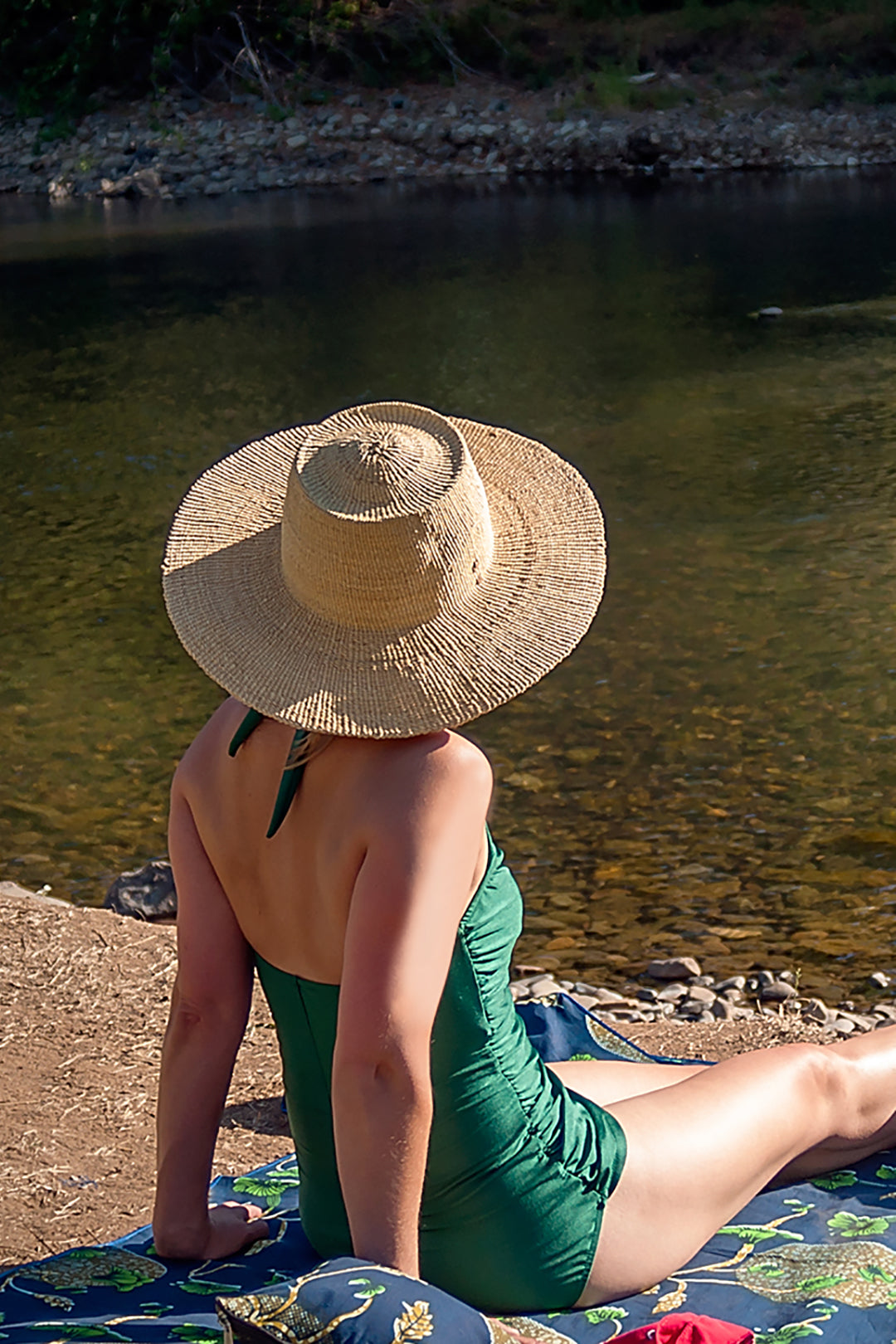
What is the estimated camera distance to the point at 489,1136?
1969mm

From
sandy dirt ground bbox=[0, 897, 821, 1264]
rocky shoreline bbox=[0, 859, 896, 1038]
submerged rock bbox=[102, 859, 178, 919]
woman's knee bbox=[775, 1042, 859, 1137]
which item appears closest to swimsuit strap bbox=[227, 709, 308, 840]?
woman's knee bbox=[775, 1042, 859, 1137]

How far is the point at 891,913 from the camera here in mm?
4809

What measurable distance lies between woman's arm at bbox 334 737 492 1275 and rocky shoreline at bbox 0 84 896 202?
26818mm

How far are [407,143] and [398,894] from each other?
1159 inches

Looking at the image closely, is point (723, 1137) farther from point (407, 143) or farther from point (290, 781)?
point (407, 143)

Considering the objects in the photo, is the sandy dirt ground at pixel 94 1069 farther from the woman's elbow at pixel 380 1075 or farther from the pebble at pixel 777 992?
the woman's elbow at pixel 380 1075

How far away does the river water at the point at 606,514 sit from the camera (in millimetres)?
5262

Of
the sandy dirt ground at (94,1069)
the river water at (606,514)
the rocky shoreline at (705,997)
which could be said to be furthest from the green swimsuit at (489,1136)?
the river water at (606,514)

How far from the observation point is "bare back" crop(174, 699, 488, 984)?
5.92 feet

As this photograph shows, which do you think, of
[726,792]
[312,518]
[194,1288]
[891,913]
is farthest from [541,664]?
[726,792]

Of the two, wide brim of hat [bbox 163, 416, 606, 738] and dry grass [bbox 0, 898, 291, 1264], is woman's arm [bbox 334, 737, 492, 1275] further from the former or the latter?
dry grass [bbox 0, 898, 291, 1264]

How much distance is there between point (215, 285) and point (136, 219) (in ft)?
23.9

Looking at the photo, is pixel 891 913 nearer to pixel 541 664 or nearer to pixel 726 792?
pixel 726 792

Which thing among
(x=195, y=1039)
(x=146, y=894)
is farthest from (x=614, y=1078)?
(x=146, y=894)
